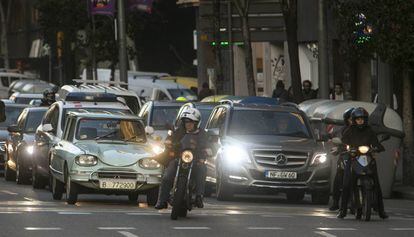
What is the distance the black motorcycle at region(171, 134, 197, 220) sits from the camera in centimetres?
1930

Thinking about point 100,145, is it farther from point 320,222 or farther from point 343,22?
point 343,22

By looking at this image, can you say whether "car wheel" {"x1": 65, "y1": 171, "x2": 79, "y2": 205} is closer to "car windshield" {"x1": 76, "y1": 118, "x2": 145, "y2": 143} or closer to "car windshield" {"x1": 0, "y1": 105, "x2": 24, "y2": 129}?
"car windshield" {"x1": 76, "y1": 118, "x2": 145, "y2": 143}

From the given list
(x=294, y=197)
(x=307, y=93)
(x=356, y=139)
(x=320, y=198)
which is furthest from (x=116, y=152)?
(x=307, y=93)

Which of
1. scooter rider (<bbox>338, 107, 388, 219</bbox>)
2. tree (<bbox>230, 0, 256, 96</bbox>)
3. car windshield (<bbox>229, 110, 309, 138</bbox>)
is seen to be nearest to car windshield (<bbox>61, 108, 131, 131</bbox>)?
car windshield (<bbox>229, 110, 309, 138</bbox>)

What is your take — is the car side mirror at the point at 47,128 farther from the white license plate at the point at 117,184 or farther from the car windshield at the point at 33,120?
the car windshield at the point at 33,120

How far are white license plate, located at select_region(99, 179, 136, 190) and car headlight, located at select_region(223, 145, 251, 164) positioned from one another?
8.45 ft

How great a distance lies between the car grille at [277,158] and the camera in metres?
24.1

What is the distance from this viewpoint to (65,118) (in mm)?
25672

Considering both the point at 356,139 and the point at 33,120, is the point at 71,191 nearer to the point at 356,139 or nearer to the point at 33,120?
the point at 356,139

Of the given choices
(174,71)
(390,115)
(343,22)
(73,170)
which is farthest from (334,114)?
(174,71)

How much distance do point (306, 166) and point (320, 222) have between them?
4698mm

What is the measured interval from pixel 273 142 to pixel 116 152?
128 inches

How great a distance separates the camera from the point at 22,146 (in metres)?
29.5

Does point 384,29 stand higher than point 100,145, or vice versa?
point 384,29
